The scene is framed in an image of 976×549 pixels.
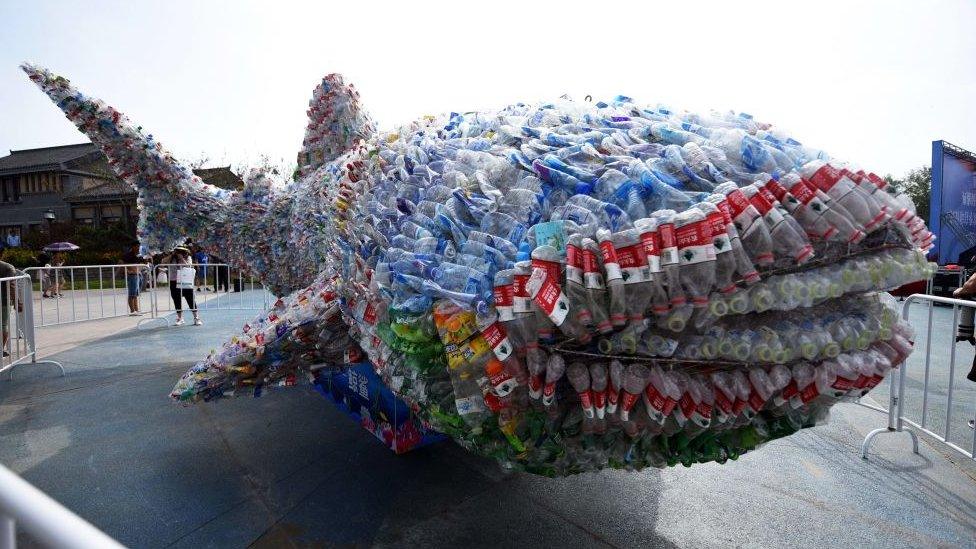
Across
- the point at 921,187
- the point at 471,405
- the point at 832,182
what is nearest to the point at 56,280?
the point at 471,405

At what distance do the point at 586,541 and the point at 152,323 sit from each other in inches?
294

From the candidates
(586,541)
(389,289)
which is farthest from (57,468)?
(586,541)

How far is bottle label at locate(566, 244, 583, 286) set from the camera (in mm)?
1184

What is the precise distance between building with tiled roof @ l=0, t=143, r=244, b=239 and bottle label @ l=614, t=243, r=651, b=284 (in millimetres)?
27819

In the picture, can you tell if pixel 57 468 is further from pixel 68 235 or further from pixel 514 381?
pixel 68 235

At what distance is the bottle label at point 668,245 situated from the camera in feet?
3.79

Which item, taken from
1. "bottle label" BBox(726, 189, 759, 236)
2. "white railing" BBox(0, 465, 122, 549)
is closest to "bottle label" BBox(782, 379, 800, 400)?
"bottle label" BBox(726, 189, 759, 236)

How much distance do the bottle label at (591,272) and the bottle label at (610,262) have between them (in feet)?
0.07

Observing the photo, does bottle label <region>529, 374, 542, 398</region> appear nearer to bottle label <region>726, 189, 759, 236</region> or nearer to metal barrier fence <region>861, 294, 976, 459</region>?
bottle label <region>726, 189, 759, 236</region>

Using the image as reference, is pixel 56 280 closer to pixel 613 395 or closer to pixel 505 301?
pixel 505 301

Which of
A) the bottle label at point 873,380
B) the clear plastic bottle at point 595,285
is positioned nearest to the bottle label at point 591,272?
the clear plastic bottle at point 595,285

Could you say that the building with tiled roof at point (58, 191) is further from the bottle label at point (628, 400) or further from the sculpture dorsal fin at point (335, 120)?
the bottle label at point (628, 400)

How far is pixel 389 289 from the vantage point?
153 cm

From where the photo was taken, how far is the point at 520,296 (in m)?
1.23
